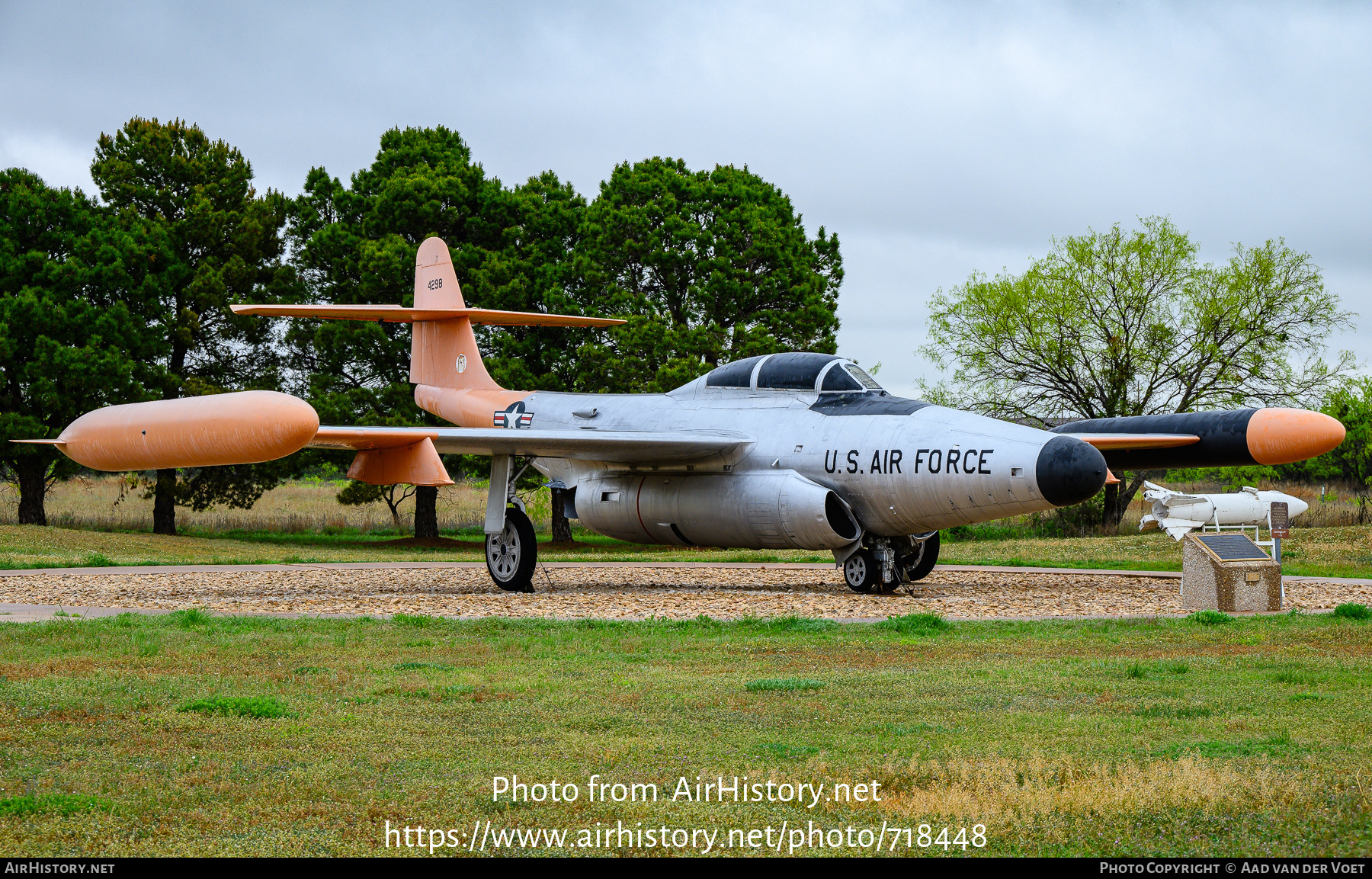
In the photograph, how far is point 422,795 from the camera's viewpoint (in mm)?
5328

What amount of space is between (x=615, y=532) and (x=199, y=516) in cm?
3002

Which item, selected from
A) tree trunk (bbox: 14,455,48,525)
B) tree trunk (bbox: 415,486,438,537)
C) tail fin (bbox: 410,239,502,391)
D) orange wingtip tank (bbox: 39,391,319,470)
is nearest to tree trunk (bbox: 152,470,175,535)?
tree trunk (bbox: 14,455,48,525)

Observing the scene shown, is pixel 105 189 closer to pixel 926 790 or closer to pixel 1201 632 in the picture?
pixel 1201 632

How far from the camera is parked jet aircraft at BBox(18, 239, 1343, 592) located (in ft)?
45.1

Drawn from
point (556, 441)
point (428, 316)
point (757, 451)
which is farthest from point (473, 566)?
point (757, 451)

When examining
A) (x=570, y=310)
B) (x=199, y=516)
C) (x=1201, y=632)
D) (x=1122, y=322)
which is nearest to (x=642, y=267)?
(x=570, y=310)

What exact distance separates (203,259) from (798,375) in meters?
26.0

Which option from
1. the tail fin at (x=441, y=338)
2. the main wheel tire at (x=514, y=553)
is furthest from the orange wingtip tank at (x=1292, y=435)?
the tail fin at (x=441, y=338)

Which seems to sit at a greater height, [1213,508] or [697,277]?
[697,277]

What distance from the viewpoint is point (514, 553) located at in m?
17.4

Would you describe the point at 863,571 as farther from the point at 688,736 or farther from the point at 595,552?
the point at 595,552

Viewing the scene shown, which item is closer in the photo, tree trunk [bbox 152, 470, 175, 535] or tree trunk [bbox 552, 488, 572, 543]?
tree trunk [bbox 152, 470, 175, 535]

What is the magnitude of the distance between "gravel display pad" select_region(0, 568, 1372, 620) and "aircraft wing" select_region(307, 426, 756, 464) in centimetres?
197

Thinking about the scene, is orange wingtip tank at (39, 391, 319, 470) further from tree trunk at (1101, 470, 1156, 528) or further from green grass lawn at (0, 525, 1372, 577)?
tree trunk at (1101, 470, 1156, 528)
